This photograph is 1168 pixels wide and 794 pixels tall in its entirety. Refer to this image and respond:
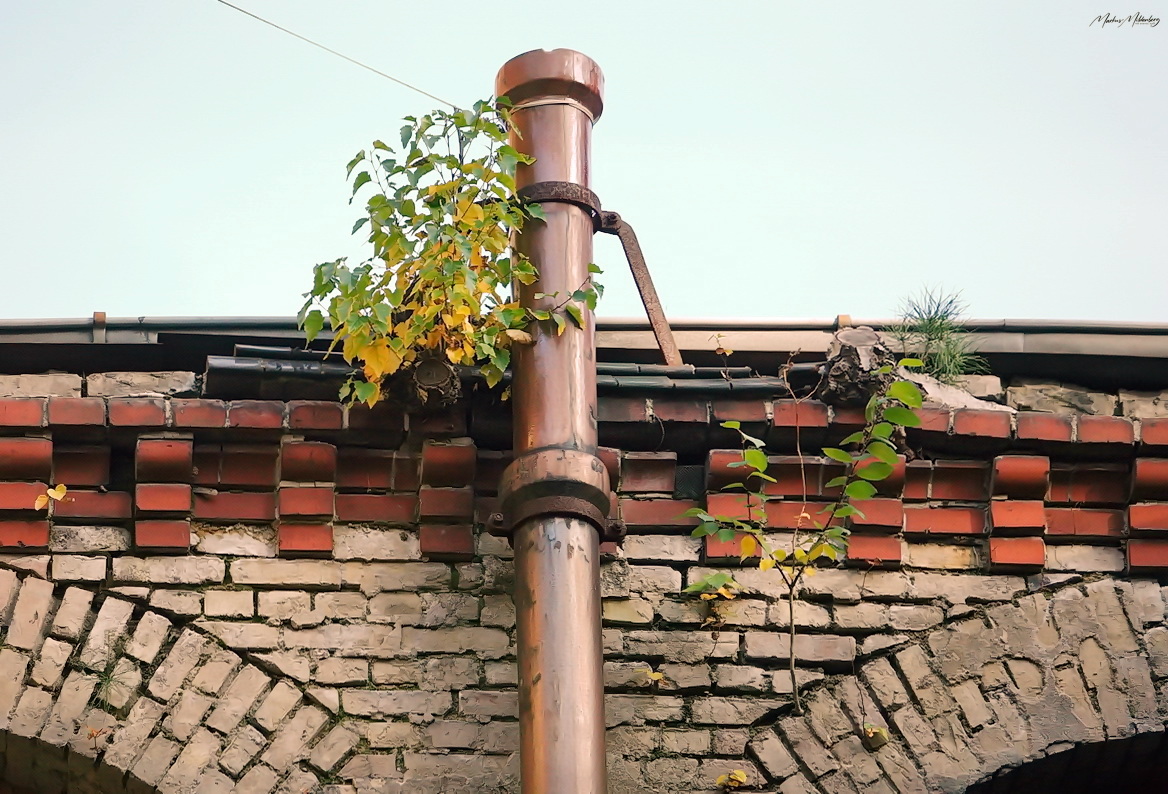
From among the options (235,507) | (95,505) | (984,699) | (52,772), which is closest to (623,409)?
(235,507)

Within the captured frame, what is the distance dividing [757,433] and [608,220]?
832 millimetres

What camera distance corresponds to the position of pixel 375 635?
13.6 ft

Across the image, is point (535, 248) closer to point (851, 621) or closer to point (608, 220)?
point (608, 220)

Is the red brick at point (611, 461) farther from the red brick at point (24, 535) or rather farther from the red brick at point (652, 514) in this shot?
the red brick at point (24, 535)

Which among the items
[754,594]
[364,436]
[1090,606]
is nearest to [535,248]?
[364,436]

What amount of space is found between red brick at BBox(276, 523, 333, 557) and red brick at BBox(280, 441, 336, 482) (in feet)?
0.50

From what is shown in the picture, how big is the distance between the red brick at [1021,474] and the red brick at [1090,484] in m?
0.07

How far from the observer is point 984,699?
13.5 feet

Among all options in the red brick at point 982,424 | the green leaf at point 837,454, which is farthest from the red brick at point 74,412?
the red brick at point 982,424

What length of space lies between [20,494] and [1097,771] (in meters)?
3.26

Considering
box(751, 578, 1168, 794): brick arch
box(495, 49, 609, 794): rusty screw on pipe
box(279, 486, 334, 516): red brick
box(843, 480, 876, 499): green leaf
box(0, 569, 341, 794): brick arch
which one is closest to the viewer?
box(495, 49, 609, 794): rusty screw on pipe

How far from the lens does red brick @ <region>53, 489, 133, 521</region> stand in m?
4.21

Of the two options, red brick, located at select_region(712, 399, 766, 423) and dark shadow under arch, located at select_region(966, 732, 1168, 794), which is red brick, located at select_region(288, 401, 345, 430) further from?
dark shadow under arch, located at select_region(966, 732, 1168, 794)

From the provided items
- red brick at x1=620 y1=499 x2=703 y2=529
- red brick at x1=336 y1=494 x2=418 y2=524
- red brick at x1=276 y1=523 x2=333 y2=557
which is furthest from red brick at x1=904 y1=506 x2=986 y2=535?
red brick at x1=276 y1=523 x2=333 y2=557
